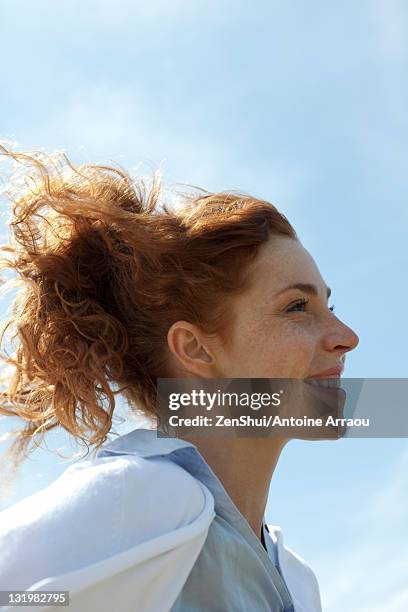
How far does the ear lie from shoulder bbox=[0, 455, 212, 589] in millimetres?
893

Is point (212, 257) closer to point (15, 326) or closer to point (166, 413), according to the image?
point (166, 413)

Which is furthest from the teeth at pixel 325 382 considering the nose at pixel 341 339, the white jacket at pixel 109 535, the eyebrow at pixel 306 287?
the white jacket at pixel 109 535

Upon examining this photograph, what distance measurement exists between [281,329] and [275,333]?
3 centimetres

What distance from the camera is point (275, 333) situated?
3443mm

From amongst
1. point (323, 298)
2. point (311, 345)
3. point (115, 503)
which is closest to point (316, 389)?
point (311, 345)

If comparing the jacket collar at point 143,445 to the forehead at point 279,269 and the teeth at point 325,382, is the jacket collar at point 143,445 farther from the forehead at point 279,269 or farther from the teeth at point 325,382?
the forehead at point 279,269

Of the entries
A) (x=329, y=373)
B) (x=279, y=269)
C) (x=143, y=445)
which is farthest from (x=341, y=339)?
(x=143, y=445)

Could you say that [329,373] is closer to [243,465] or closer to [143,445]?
[243,465]

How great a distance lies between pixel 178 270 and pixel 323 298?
2.27 ft

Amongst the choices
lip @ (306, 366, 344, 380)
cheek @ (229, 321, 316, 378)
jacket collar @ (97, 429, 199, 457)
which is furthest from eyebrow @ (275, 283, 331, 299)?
jacket collar @ (97, 429, 199, 457)

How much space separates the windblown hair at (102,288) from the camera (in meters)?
3.64

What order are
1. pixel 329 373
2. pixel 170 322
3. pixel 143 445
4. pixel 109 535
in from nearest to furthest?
pixel 109 535 → pixel 143 445 → pixel 329 373 → pixel 170 322

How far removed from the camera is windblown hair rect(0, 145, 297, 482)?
143 inches

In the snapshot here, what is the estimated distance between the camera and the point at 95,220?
3.80m
